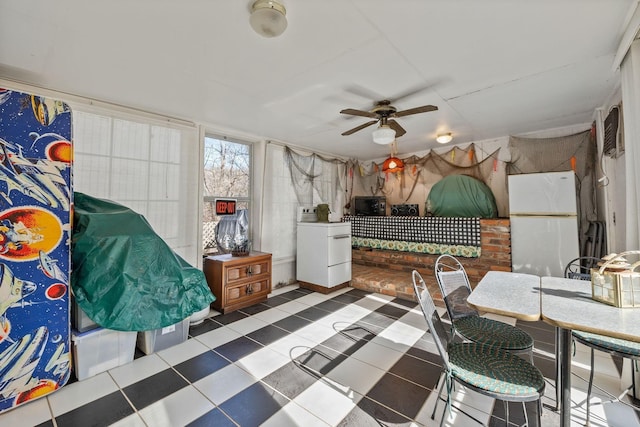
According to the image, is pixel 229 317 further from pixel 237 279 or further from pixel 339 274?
pixel 339 274

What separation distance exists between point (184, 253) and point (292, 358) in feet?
6.63

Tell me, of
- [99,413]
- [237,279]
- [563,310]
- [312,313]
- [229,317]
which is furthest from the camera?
[237,279]

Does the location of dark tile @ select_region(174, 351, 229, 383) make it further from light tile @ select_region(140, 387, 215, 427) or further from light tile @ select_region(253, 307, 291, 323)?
light tile @ select_region(253, 307, 291, 323)

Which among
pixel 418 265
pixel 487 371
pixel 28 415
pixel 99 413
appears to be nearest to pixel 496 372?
pixel 487 371

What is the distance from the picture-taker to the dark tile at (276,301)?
3.71 metres

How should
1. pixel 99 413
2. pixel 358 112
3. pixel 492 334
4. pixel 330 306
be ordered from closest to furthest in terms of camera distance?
Result: pixel 99 413 < pixel 492 334 < pixel 358 112 < pixel 330 306

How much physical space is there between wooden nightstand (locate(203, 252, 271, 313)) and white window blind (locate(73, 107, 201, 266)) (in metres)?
0.34

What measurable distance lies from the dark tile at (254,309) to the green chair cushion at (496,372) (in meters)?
2.45

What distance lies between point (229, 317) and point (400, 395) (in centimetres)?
217

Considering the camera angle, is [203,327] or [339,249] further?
[339,249]

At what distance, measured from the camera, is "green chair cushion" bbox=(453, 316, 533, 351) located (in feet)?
5.53

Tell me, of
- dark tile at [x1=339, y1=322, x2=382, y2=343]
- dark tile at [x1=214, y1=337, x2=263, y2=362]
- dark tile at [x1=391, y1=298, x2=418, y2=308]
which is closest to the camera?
dark tile at [x1=214, y1=337, x2=263, y2=362]

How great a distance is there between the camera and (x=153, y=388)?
6.48 ft

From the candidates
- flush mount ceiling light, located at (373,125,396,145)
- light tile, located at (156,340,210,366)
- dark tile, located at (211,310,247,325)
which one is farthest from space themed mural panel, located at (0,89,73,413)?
flush mount ceiling light, located at (373,125,396,145)
